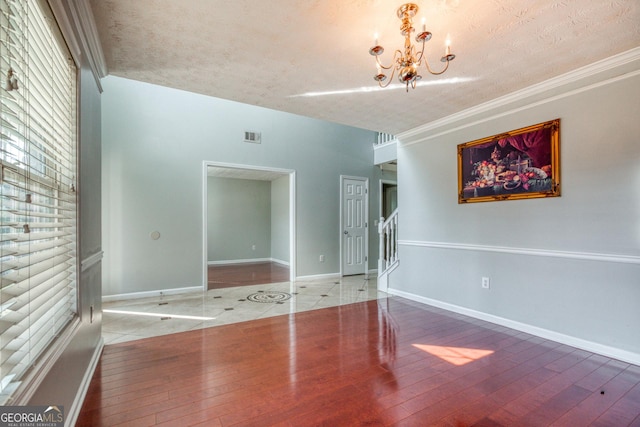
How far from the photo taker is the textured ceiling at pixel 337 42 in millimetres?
1795

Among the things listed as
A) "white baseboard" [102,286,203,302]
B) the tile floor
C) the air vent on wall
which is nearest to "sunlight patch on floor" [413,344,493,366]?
the tile floor

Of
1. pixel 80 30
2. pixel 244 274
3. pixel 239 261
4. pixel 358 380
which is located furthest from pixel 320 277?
pixel 80 30

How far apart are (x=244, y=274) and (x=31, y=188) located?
531 centimetres

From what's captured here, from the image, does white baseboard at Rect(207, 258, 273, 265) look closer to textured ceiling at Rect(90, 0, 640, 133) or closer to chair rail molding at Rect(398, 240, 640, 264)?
chair rail molding at Rect(398, 240, 640, 264)

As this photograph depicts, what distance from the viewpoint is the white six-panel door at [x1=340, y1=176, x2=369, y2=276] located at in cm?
601

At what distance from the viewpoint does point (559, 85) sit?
2.65 meters

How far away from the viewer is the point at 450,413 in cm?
172

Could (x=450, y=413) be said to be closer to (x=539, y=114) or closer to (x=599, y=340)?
(x=599, y=340)

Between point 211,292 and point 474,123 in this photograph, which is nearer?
point 474,123

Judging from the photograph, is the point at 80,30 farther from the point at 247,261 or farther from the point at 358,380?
the point at 247,261

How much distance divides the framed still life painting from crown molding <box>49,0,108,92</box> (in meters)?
3.67

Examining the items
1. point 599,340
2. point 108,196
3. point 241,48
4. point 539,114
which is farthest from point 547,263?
point 108,196

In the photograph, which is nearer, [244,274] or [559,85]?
[559,85]

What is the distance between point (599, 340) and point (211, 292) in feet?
15.4
